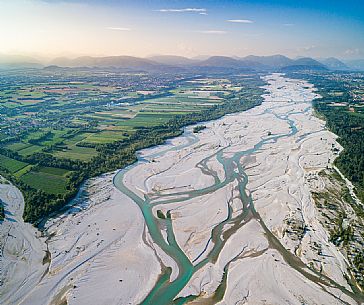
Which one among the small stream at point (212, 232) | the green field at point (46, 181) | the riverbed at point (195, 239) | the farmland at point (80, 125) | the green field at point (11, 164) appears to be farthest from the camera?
the green field at point (11, 164)

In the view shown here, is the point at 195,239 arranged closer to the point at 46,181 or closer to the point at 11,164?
the point at 46,181

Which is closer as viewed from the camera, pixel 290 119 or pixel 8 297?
pixel 8 297

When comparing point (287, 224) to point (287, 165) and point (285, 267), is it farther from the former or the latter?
point (287, 165)

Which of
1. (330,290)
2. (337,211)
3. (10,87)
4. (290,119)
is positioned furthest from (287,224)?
(10,87)

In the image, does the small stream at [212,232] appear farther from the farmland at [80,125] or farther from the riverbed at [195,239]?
the farmland at [80,125]

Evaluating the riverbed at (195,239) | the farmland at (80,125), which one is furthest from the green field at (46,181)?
the riverbed at (195,239)

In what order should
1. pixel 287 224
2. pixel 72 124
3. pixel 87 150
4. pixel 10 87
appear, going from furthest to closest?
pixel 10 87
pixel 72 124
pixel 87 150
pixel 287 224

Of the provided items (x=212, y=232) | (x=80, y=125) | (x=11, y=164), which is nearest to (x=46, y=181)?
(x=11, y=164)

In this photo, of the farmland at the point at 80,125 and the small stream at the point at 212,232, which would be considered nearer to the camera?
the small stream at the point at 212,232

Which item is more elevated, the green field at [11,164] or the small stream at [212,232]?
the small stream at [212,232]
